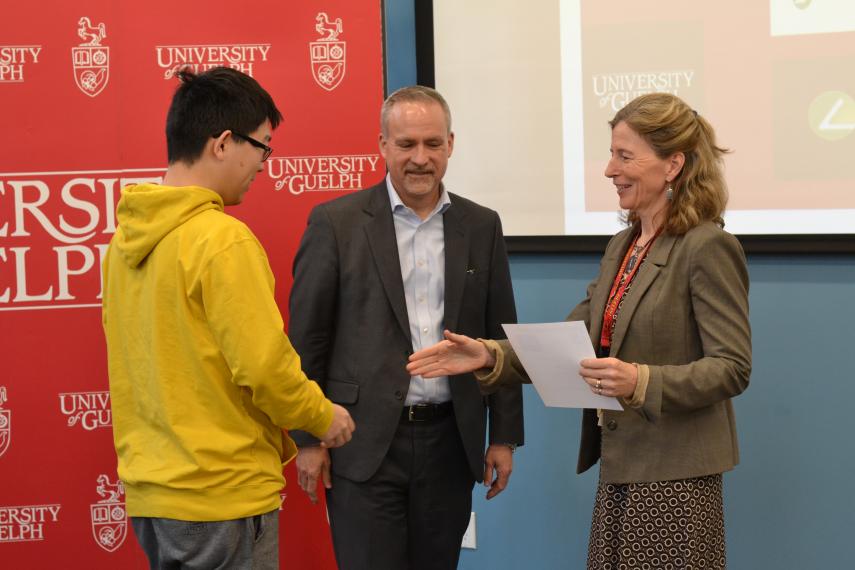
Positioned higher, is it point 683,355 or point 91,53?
point 91,53

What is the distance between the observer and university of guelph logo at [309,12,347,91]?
277 cm

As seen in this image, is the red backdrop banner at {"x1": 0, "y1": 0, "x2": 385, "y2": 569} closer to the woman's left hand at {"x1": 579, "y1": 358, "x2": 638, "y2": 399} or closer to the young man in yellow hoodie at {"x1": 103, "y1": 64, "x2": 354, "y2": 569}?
the young man in yellow hoodie at {"x1": 103, "y1": 64, "x2": 354, "y2": 569}

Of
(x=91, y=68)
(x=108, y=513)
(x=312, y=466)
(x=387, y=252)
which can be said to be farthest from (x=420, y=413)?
(x=91, y=68)

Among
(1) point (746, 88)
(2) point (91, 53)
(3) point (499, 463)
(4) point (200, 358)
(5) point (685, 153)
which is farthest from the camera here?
(1) point (746, 88)

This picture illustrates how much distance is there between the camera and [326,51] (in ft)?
9.08

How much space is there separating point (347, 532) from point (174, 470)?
0.62 metres

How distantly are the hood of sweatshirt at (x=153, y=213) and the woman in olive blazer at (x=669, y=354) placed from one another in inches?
35.7

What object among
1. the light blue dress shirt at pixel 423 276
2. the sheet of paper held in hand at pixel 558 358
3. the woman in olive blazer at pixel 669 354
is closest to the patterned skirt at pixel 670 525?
the woman in olive blazer at pixel 669 354

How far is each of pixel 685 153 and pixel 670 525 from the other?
86 centimetres

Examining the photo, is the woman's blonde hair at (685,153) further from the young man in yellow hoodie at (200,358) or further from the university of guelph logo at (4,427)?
the university of guelph logo at (4,427)

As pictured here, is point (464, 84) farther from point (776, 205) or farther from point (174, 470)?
point (174, 470)

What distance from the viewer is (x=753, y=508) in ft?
9.85

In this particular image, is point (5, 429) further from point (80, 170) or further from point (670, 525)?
point (670, 525)

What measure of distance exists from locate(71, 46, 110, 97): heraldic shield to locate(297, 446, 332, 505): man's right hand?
1266mm
